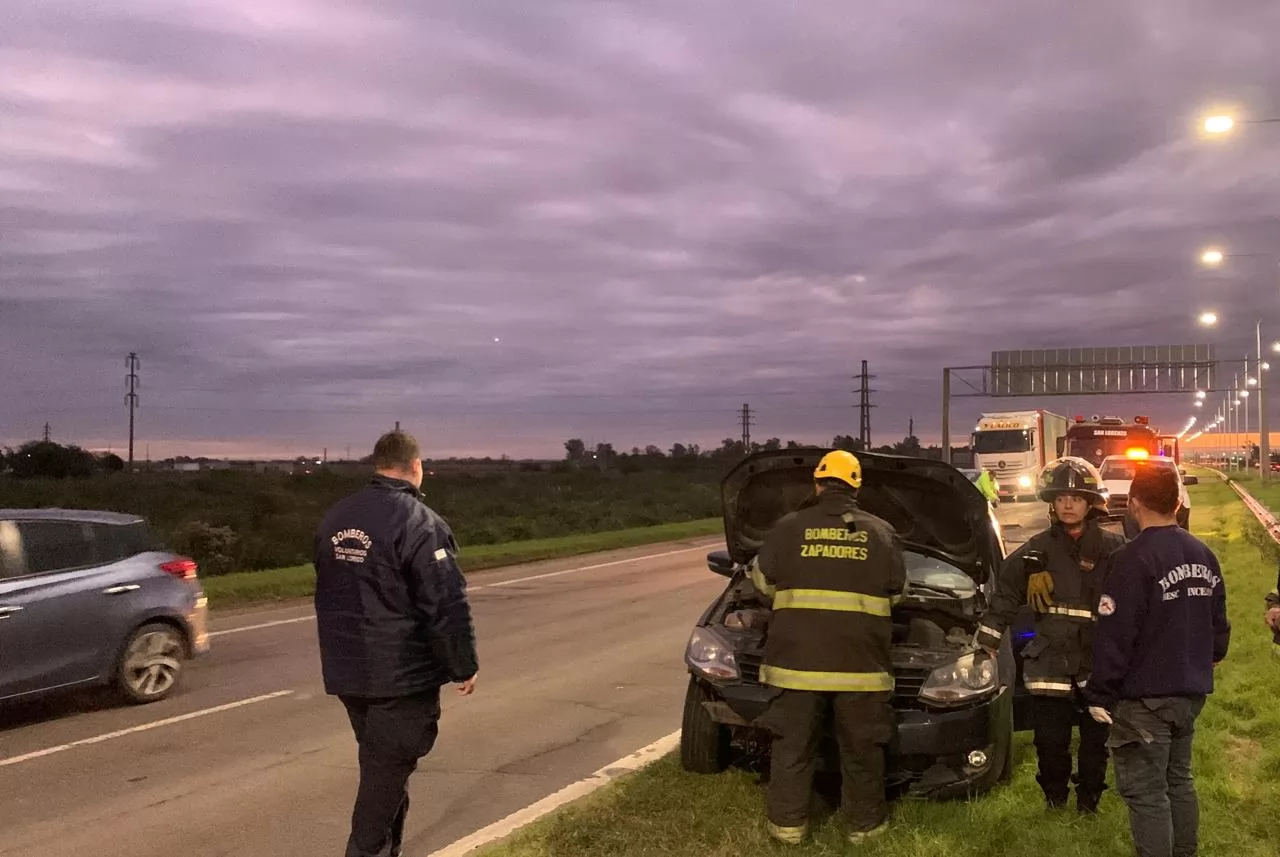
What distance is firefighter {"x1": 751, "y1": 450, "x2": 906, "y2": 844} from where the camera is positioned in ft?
16.0

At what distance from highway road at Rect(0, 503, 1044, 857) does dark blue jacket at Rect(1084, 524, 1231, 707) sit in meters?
3.28

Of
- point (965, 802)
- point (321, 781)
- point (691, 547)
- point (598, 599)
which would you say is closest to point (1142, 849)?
point (965, 802)

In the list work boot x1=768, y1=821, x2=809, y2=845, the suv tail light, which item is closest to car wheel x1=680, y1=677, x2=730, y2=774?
work boot x1=768, y1=821, x2=809, y2=845

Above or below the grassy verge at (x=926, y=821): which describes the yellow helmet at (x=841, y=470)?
above

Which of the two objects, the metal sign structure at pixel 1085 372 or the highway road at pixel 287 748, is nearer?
the highway road at pixel 287 748

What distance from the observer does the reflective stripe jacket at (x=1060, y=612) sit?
5.21 meters

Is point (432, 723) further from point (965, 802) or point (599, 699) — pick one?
point (599, 699)

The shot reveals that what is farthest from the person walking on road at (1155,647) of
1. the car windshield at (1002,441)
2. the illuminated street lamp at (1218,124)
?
the car windshield at (1002,441)

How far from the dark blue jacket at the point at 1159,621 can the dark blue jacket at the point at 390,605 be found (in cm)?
264

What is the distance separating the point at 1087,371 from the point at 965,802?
2225 inches

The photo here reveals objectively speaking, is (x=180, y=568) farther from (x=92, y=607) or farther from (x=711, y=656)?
(x=711, y=656)

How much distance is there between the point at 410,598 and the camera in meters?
4.23

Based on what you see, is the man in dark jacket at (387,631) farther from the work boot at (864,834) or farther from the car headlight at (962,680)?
the car headlight at (962,680)

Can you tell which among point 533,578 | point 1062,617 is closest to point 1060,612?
point 1062,617
